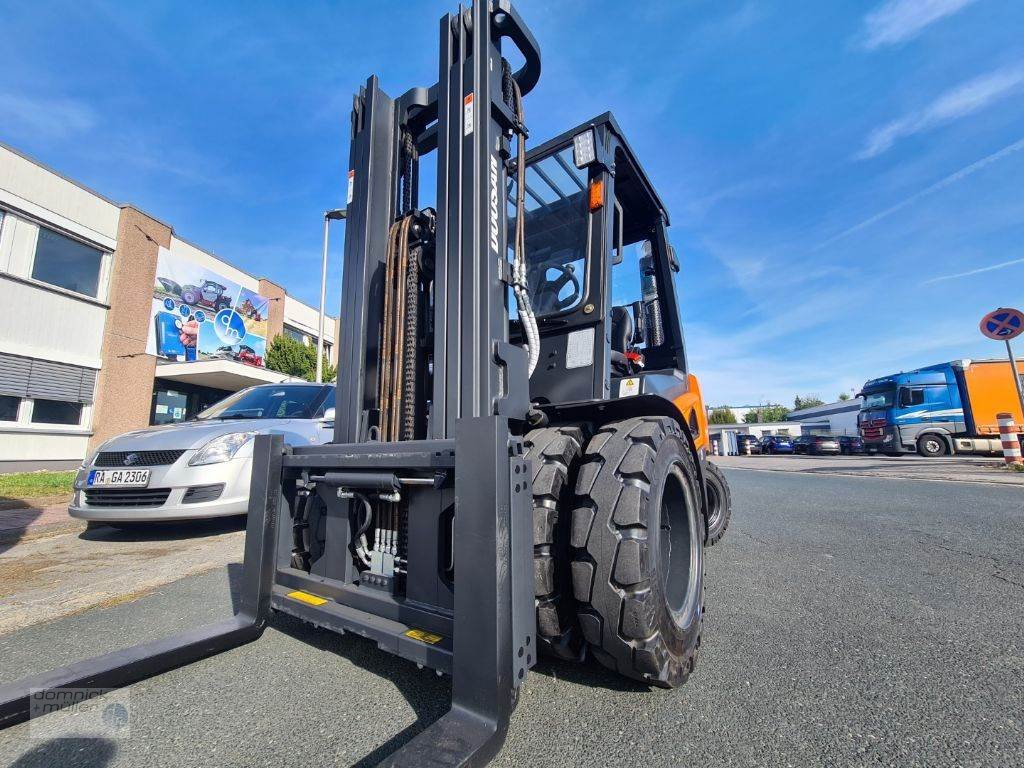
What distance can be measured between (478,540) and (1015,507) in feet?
24.3

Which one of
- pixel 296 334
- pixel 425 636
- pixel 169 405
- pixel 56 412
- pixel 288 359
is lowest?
pixel 425 636

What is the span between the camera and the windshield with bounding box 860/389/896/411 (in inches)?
842

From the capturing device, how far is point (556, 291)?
2918mm

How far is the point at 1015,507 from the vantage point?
18.1 feet

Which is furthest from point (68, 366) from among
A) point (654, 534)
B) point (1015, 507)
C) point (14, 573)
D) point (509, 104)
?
point (1015, 507)

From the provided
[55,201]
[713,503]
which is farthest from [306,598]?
[55,201]

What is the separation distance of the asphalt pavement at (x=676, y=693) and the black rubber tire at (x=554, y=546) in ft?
0.77

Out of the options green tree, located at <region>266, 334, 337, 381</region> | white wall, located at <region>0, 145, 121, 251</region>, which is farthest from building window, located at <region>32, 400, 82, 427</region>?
green tree, located at <region>266, 334, 337, 381</region>

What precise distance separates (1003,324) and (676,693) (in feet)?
47.4

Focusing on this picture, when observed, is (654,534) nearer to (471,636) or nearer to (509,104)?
(471,636)

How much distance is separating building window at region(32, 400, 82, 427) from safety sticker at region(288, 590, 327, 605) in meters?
15.3

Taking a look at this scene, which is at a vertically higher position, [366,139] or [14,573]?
[366,139]

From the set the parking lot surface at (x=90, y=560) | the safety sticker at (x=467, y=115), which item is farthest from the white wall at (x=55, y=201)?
the safety sticker at (x=467, y=115)

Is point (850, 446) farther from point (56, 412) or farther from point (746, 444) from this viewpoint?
point (56, 412)
